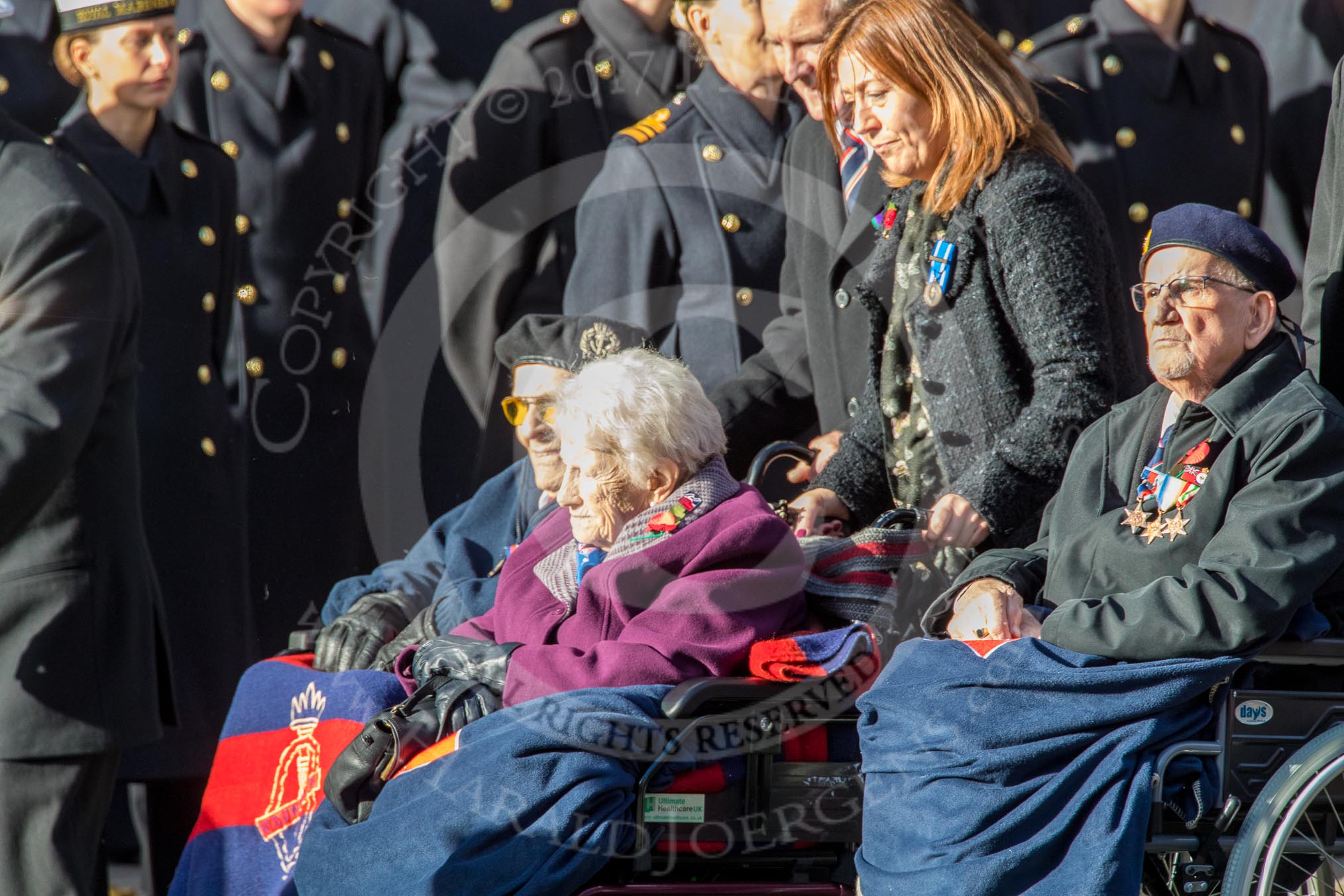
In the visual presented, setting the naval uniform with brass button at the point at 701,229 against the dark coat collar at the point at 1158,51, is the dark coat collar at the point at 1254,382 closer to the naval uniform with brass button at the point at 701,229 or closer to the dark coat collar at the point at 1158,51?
the dark coat collar at the point at 1158,51

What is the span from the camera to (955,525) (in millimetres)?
3404

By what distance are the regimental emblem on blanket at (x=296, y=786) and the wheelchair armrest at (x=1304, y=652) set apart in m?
2.10

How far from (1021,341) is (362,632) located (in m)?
1.91

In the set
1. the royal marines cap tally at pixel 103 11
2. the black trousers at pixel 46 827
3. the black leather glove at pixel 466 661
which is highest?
the royal marines cap tally at pixel 103 11

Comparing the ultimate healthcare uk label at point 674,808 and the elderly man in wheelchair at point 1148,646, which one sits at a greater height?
the elderly man in wheelchair at point 1148,646

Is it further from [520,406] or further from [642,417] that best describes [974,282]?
[520,406]

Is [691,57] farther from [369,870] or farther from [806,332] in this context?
[369,870]

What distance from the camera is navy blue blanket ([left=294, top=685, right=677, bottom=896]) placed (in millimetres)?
2869

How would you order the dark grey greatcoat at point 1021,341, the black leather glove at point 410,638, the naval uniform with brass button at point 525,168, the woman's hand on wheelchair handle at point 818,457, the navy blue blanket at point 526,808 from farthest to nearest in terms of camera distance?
the naval uniform with brass button at point 525,168, the woman's hand on wheelchair handle at point 818,457, the black leather glove at point 410,638, the dark grey greatcoat at point 1021,341, the navy blue blanket at point 526,808

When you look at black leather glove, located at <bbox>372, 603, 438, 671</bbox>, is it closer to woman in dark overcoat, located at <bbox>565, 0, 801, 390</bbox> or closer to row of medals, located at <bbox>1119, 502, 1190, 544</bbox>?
woman in dark overcoat, located at <bbox>565, 0, 801, 390</bbox>

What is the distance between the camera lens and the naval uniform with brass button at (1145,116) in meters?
4.42

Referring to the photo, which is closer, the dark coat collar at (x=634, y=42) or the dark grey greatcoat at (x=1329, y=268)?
the dark grey greatcoat at (x=1329, y=268)

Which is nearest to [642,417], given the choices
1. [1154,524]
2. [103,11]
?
[1154,524]

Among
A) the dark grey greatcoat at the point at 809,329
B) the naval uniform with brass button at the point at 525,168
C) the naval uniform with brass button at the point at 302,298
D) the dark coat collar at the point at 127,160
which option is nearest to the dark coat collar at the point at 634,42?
the naval uniform with brass button at the point at 525,168
